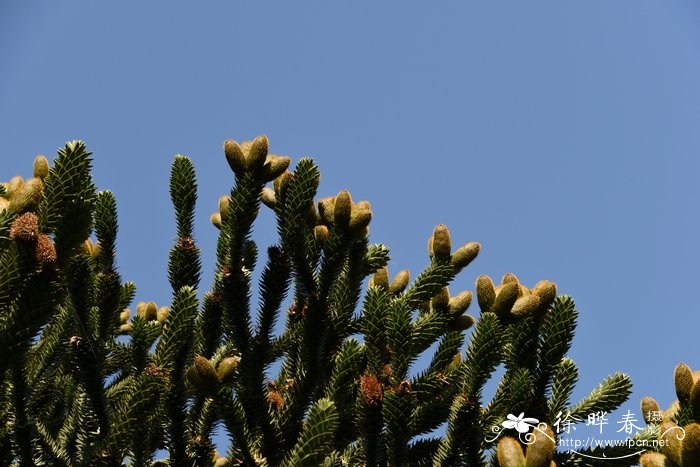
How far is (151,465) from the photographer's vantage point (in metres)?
4.04

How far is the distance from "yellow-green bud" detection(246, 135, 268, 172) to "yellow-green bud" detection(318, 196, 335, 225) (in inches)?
17.0

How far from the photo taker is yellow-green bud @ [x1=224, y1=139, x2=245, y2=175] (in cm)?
361

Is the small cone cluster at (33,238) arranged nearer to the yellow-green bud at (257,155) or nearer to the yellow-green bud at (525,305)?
the yellow-green bud at (257,155)

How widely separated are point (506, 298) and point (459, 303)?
0.63m

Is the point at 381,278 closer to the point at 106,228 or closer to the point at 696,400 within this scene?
the point at 106,228

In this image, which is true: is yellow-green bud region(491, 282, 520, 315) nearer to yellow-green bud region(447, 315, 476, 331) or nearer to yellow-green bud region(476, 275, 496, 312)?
yellow-green bud region(476, 275, 496, 312)

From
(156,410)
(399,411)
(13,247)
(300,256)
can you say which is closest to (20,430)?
(156,410)

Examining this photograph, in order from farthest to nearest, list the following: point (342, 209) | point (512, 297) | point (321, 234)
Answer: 1. point (321, 234)
2. point (342, 209)
3. point (512, 297)

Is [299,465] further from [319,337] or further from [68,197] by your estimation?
[68,197]

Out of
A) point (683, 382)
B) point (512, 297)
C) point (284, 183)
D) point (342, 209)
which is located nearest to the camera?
point (683, 382)

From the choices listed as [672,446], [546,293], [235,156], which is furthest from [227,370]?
[672,446]

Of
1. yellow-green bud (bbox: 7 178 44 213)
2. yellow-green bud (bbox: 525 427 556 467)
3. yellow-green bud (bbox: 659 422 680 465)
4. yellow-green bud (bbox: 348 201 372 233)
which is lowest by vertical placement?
yellow-green bud (bbox: 525 427 556 467)

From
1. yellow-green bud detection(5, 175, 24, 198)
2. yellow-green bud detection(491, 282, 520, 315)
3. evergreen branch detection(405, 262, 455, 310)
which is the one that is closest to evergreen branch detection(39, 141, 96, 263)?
yellow-green bud detection(5, 175, 24, 198)

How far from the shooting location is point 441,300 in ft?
13.0
